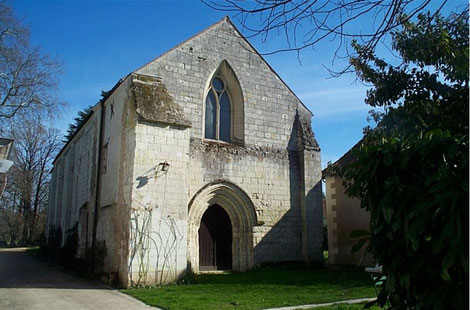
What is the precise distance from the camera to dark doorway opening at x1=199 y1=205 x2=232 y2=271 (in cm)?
1401

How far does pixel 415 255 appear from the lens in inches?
137

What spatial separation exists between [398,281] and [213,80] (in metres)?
12.2

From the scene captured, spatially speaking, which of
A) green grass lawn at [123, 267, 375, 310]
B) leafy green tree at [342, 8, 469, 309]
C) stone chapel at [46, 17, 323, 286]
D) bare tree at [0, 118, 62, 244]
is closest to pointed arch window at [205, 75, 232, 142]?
stone chapel at [46, 17, 323, 286]

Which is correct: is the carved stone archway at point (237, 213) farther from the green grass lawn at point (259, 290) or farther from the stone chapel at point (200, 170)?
the green grass lawn at point (259, 290)

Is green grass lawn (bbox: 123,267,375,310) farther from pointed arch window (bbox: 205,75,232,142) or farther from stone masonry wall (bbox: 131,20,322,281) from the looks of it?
pointed arch window (bbox: 205,75,232,142)

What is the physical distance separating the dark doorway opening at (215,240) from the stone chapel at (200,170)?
36mm

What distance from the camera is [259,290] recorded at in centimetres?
993

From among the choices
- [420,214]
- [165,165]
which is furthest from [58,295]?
[420,214]

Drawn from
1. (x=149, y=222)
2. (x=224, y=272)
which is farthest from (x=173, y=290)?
(x=224, y=272)

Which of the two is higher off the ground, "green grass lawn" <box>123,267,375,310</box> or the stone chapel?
the stone chapel

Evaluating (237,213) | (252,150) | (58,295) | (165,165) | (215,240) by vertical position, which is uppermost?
(252,150)

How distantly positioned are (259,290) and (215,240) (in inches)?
183

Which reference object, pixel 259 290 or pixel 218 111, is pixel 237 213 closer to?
pixel 218 111

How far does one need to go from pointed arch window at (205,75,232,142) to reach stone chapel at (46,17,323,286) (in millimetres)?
39
